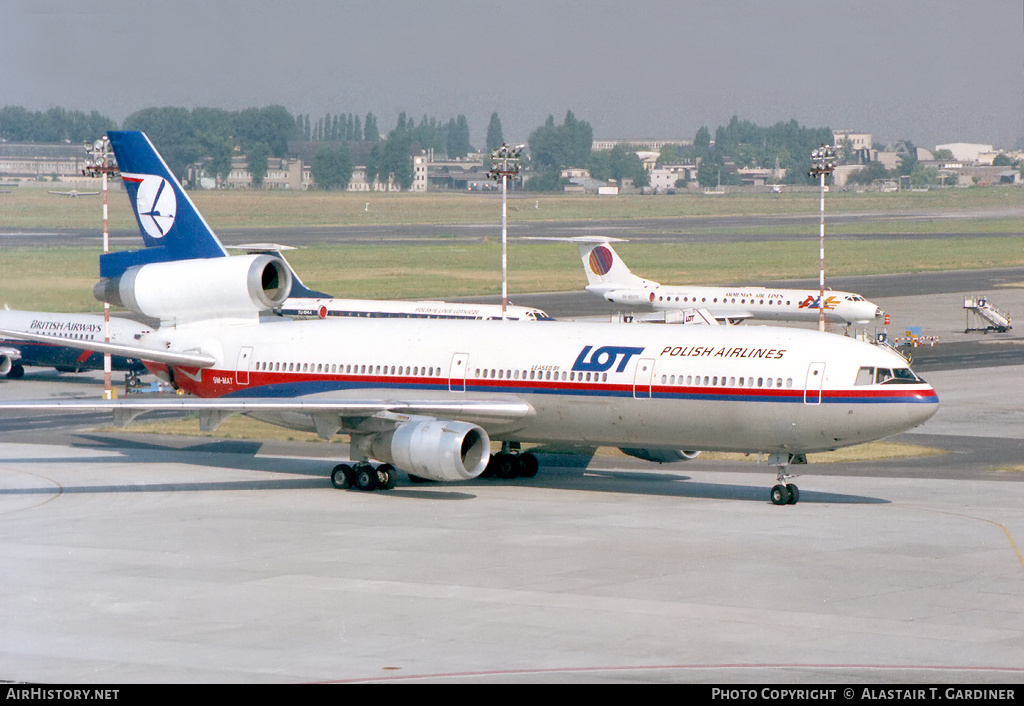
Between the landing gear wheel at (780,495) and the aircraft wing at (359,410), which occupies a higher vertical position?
the aircraft wing at (359,410)

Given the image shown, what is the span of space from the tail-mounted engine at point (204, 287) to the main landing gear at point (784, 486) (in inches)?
645

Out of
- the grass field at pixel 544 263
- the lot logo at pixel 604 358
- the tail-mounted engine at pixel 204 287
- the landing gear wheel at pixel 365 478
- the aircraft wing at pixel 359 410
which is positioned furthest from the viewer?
the grass field at pixel 544 263

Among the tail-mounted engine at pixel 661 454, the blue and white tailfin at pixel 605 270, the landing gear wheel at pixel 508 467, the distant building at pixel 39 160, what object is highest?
the distant building at pixel 39 160

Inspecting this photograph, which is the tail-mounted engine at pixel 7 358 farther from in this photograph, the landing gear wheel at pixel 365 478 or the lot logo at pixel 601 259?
the lot logo at pixel 601 259

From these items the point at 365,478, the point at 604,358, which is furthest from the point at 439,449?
the point at 604,358

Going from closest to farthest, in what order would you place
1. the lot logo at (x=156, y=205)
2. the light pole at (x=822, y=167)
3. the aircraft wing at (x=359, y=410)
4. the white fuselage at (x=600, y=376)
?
1. the white fuselage at (x=600, y=376)
2. the aircraft wing at (x=359, y=410)
3. the lot logo at (x=156, y=205)
4. the light pole at (x=822, y=167)

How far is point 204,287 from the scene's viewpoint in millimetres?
44031

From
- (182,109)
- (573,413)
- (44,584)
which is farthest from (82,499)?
(182,109)

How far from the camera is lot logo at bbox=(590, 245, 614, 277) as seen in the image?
96.8 meters

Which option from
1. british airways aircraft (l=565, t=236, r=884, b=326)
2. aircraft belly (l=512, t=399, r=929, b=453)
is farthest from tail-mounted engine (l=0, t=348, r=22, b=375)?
aircraft belly (l=512, t=399, r=929, b=453)

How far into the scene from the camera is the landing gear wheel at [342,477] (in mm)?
40000

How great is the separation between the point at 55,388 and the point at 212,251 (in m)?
24.1

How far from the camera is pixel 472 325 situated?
41.9 meters

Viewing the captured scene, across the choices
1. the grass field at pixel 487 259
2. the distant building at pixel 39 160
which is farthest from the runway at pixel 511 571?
the distant building at pixel 39 160
